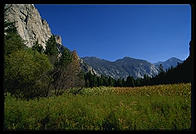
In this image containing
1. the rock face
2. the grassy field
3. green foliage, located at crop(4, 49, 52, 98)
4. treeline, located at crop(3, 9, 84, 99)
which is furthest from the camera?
the rock face

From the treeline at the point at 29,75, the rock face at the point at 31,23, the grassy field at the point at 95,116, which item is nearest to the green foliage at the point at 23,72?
the treeline at the point at 29,75

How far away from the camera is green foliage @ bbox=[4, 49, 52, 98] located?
11.6 metres

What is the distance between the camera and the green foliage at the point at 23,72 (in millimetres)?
11648

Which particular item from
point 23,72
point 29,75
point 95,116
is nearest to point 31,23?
point 29,75

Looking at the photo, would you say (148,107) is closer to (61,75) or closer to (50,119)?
(50,119)

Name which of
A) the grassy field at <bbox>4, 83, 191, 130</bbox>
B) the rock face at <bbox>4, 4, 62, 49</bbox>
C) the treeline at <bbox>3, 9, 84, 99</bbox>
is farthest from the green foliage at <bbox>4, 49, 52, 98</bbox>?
the rock face at <bbox>4, 4, 62, 49</bbox>

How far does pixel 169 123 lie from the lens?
14.2 ft

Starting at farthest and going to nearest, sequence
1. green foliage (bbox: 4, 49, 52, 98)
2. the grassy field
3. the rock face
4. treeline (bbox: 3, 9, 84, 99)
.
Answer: the rock face < treeline (bbox: 3, 9, 84, 99) < green foliage (bbox: 4, 49, 52, 98) < the grassy field

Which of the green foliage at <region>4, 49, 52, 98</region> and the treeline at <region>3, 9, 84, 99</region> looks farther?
the treeline at <region>3, 9, 84, 99</region>

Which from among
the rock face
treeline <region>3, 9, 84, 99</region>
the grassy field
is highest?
the rock face

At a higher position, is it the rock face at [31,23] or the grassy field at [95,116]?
the rock face at [31,23]

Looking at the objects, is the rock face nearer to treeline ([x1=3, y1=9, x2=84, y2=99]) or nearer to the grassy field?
treeline ([x1=3, y1=9, x2=84, y2=99])

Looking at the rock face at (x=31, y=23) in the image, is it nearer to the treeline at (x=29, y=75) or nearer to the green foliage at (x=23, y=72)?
the treeline at (x=29, y=75)

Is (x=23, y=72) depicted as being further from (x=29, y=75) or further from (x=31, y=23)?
(x=31, y=23)
